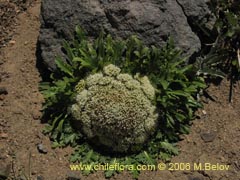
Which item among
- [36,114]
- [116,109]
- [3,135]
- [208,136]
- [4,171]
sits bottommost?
[4,171]

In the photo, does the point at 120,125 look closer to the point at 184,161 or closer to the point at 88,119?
the point at 88,119

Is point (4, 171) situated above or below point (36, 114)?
below

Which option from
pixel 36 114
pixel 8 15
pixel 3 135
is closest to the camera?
pixel 3 135

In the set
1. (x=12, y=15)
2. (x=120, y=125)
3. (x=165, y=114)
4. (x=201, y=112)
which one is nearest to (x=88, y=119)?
(x=120, y=125)

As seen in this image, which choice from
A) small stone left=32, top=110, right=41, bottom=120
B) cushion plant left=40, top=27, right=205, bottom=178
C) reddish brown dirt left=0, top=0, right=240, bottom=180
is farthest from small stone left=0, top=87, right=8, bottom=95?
cushion plant left=40, top=27, right=205, bottom=178

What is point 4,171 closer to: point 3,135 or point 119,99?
point 3,135

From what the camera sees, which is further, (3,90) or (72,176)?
(3,90)

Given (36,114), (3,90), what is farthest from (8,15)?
(36,114)
